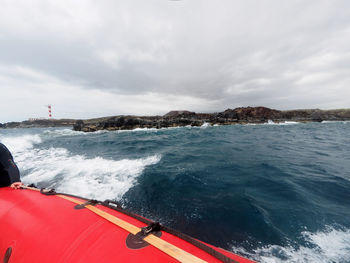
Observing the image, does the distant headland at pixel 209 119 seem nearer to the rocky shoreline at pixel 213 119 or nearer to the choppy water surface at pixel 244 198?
the rocky shoreline at pixel 213 119

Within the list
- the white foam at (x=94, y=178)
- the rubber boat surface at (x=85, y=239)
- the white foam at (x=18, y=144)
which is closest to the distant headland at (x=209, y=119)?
the white foam at (x=18, y=144)

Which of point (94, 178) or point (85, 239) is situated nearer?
point (85, 239)

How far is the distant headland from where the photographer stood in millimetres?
36688

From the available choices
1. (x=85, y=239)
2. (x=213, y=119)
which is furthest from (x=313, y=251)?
(x=213, y=119)

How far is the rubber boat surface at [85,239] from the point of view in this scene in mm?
1158

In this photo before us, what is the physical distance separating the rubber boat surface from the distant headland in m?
35.3

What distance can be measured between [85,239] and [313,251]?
333 centimetres

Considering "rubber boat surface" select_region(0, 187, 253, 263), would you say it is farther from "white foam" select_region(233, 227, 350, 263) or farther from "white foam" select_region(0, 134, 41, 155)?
"white foam" select_region(0, 134, 41, 155)

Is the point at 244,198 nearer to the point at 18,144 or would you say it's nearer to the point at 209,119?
the point at 18,144

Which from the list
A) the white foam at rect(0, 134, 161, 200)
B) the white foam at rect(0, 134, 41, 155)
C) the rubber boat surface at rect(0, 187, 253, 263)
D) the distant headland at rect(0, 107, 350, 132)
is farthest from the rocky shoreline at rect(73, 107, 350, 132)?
the rubber boat surface at rect(0, 187, 253, 263)

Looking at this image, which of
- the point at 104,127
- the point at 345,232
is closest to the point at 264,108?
the point at 104,127

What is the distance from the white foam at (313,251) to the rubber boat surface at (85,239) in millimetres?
1126

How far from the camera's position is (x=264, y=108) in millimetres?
68625

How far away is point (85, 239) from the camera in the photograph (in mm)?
A: 1343
